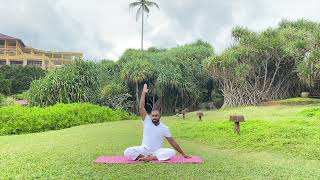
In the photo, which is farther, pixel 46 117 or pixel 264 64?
pixel 264 64

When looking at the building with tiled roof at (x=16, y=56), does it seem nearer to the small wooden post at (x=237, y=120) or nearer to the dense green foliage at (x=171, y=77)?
the dense green foliage at (x=171, y=77)

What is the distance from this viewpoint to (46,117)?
17.3 meters

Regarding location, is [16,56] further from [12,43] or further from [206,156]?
[206,156]

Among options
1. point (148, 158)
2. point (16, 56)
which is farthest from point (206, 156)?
point (16, 56)

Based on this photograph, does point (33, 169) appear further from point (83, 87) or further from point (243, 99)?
point (243, 99)

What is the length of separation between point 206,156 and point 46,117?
997 centimetres

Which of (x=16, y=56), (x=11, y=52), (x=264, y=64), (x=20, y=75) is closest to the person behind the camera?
(x=264, y=64)

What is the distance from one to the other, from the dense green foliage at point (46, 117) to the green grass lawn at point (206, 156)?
4.69 metres

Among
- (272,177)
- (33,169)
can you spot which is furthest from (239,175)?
(33,169)

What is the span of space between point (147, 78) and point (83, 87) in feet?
29.4

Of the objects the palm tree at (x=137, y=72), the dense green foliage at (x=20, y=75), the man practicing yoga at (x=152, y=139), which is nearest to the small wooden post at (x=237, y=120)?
the man practicing yoga at (x=152, y=139)

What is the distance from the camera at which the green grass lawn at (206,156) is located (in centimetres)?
685

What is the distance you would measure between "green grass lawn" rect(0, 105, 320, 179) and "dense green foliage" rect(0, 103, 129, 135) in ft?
15.4

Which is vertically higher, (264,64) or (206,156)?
(264,64)
